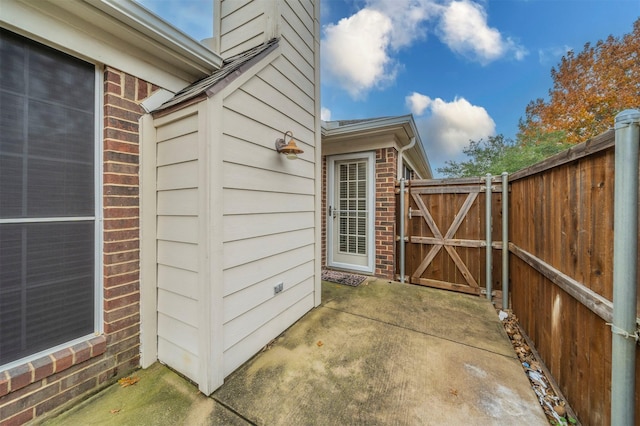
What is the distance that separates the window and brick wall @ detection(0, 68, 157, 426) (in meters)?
0.09

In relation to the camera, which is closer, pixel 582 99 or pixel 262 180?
pixel 262 180

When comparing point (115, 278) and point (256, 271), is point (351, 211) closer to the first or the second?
point (256, 271)

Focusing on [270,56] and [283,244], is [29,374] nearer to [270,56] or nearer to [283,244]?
[283,244]

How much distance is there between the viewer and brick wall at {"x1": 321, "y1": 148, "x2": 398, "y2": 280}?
4.20 meters

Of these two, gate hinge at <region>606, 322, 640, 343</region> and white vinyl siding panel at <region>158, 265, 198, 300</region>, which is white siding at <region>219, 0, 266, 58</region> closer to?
white vinyl siding panel at <region>158, 265, 198, 300</region>

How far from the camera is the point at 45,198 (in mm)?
1506

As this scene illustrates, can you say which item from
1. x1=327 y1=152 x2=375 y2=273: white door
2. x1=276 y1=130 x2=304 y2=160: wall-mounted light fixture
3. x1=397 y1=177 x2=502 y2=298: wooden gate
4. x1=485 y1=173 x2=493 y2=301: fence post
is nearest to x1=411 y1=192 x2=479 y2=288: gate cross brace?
x1=397 y1=177 x2=502 y2=298: wooden gate

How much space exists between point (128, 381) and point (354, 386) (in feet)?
5.44

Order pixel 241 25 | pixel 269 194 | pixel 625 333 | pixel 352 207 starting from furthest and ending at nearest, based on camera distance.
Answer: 1. pixel 352 207
2. pixel 241 25
3. pixel 269 194
4. pixel 625 333

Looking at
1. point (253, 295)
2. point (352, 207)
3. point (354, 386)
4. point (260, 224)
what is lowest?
point (354, 386)

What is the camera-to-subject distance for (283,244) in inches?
97.7

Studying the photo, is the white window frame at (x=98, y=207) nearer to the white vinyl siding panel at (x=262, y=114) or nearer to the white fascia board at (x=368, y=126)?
the white vinyl siding panel at (x=262, y=114)

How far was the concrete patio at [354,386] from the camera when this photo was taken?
1.49 metres

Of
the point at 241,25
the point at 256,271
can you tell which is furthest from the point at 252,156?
the point at 241,25
